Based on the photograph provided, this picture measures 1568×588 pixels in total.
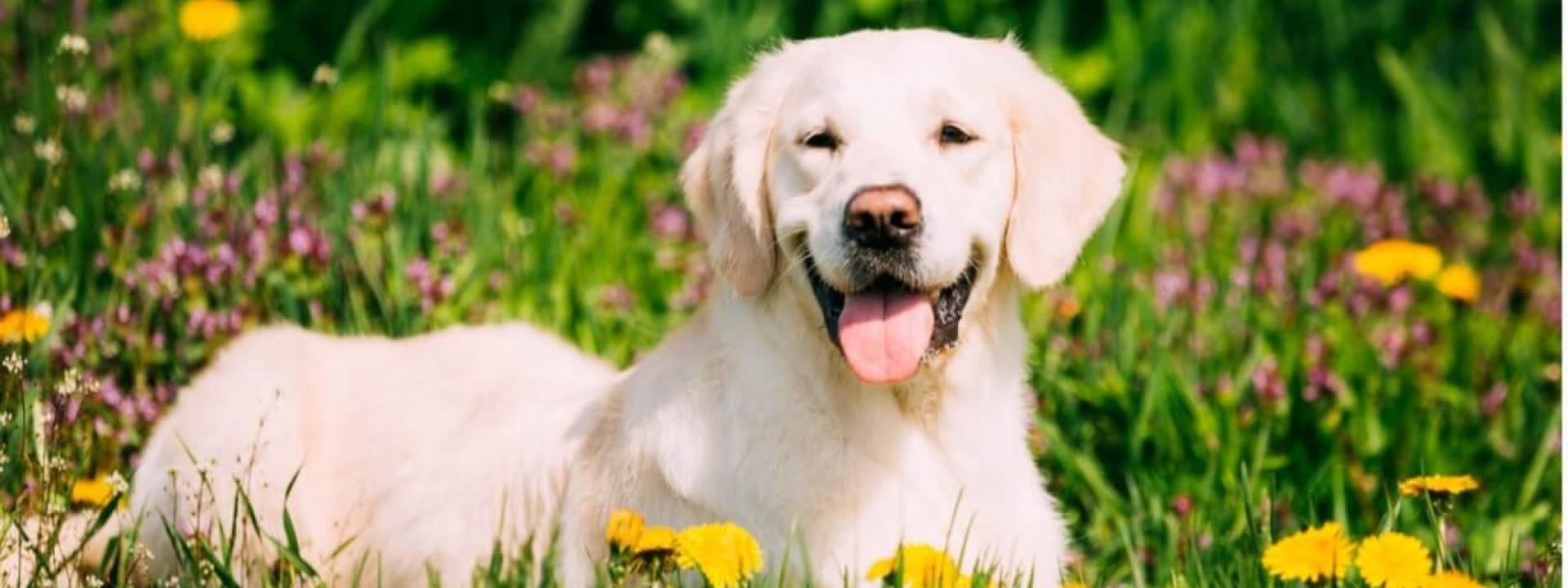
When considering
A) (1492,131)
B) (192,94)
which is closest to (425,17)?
(192,94)

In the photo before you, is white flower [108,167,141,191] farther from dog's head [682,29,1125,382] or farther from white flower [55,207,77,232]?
dog's head [682,29,1125,382]

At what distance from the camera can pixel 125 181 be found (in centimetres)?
461

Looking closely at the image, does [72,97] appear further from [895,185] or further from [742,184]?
[895,185]

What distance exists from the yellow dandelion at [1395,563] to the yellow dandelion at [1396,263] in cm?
212

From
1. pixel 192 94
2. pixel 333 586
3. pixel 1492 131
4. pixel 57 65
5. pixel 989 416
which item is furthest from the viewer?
pixel 1492 131

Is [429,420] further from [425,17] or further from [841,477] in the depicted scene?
[425,17]

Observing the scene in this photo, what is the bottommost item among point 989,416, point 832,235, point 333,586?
point 333,586

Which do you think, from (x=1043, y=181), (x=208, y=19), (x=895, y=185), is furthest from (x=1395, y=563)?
(x=208, y=19)

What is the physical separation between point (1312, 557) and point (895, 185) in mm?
848

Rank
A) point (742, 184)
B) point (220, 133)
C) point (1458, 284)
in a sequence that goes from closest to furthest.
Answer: point (742, 184) < point (220, 133) < point (1458, 284)

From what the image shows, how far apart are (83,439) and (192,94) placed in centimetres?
222

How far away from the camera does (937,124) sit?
3330mm

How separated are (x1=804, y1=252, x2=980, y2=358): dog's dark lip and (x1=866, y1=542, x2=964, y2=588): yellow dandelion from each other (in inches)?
18.3

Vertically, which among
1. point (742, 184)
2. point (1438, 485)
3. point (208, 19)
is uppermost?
point (208, 19)
